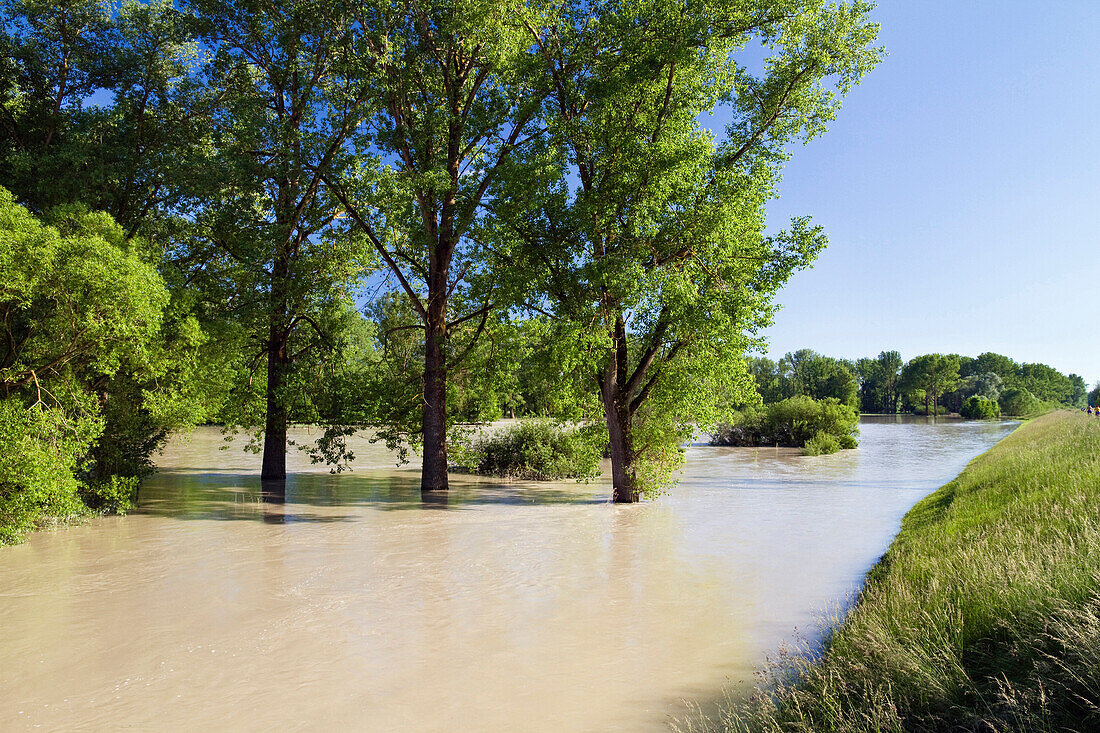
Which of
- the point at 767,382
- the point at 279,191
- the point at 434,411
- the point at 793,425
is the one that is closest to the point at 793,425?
the point at 793,425

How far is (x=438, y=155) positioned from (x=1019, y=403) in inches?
4576

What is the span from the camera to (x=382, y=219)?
69.9 ft

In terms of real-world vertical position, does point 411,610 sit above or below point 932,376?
below

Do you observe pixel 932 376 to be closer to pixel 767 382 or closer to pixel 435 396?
pixel 767 382

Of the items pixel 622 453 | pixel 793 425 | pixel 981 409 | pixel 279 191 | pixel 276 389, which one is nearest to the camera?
pixel 622 453

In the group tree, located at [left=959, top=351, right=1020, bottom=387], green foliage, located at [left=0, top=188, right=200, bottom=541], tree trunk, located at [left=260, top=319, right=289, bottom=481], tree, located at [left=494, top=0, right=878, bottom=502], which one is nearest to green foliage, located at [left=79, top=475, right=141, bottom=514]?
green foliage, located at [left=0, top=188, right=200, bottom=541]

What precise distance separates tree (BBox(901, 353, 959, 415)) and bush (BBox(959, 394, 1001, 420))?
22354 mm

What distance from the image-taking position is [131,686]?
6.29 m

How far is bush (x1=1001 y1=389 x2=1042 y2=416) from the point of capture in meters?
100

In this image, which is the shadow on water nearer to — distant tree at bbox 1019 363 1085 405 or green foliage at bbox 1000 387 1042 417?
green foliage at bbox 1000 387 1042 417

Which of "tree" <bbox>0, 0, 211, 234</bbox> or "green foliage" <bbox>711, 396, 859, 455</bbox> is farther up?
"tree" <bbox>0, 0, 211, 234</bbox>

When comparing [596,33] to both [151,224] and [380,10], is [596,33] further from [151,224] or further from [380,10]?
[151,224]

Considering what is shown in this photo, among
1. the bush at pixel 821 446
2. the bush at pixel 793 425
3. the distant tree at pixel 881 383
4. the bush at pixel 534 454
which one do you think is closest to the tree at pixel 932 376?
the distant tree at pixel 881 383

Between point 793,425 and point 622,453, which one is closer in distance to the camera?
point 622,453
